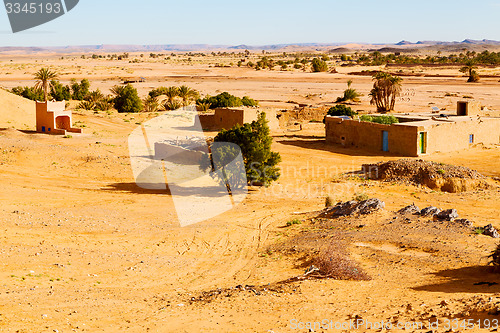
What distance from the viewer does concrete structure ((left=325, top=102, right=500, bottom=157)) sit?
28500mm

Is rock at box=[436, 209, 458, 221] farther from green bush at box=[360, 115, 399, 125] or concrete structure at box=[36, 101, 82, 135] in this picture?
concrete structure at box=[36, 101, 82, 135]

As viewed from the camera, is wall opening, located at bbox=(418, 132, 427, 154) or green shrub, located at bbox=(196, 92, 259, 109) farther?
green shrub, located at bbox=(196, 92, 259, 109)

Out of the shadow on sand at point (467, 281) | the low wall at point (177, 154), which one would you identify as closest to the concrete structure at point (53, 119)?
the low wall at point (177, 154)

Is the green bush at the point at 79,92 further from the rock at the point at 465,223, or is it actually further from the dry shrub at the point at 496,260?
the dry shrub at the point at 496,260

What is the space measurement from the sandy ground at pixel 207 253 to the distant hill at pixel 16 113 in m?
10.3

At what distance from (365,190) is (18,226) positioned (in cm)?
1272

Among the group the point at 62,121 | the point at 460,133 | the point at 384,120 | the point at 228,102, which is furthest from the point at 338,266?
the point at 228,102

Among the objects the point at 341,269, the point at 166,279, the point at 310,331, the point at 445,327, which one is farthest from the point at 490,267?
the point at 166,279

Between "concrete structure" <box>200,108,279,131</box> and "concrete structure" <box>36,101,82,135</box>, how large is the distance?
28.0 ft

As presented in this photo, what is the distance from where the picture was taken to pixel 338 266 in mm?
12344

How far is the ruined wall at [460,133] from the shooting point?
2883 centimetres

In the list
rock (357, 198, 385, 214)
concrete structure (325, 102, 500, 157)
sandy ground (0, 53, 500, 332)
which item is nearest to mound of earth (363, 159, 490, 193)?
sandy ground (0, 53, 500, 332)

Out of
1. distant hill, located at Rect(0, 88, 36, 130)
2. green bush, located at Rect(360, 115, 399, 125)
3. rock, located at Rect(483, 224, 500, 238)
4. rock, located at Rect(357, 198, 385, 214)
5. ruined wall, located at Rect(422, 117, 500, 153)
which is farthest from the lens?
distant hill, located at Rect(0, 88, 36, 130)

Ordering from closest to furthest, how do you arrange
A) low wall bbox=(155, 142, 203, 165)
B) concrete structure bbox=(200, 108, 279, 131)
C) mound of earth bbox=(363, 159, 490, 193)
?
mound of earth bbox=(363, 159, 490, 193) → low wall bbox=(155, 142, 203, 165) → concrete structure bbox=(200, 108, 279, 131)
